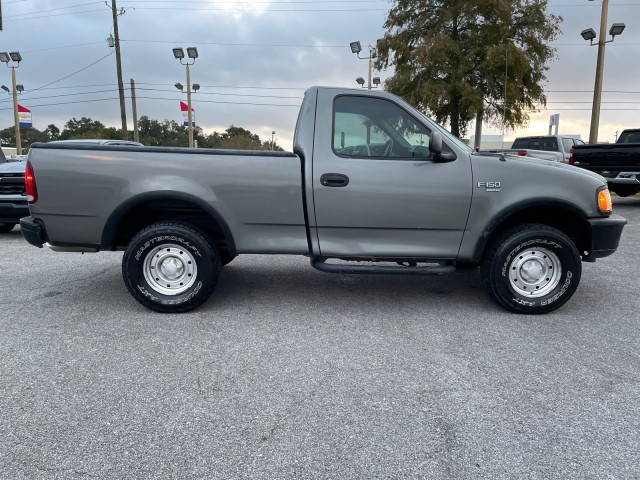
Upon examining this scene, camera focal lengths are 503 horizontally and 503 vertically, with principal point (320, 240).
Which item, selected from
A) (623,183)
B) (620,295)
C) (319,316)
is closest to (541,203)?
(620,295)

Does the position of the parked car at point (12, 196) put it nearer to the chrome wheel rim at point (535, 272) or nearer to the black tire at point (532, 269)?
the black tire at point (532, 269)

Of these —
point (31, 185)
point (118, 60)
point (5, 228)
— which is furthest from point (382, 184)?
point (118, 60)

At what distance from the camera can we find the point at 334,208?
14.4ft

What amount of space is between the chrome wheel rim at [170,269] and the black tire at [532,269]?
2685 millimetres

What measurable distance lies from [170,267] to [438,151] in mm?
2555

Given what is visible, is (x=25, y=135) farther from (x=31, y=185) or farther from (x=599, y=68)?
(x=31, y=185)

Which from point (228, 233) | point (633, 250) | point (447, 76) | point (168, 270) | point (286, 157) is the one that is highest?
point (447, 76)

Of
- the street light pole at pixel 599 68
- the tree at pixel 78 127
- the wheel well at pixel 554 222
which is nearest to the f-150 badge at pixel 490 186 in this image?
the wheel well at pixel 554 222

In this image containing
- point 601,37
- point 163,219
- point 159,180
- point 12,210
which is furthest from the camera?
point 601,37

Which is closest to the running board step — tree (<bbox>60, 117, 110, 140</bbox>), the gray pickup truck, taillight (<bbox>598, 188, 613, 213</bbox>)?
the gray pickup truck

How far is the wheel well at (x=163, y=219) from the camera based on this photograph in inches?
175

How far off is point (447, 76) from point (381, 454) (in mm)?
21228

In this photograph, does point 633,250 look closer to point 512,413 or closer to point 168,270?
point 512,413

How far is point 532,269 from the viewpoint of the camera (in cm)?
453
